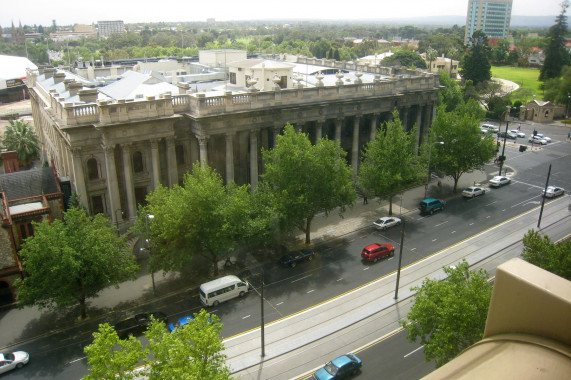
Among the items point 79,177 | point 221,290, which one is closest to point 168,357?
point 221,290

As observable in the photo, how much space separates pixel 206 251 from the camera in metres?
43.8

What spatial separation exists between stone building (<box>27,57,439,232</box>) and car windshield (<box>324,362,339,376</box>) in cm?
2399

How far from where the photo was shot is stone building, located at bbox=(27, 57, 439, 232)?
46594 mm

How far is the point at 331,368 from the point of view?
3108 centimetres

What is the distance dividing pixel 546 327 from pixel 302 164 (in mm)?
43759

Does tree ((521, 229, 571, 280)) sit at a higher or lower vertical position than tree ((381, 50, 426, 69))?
lower

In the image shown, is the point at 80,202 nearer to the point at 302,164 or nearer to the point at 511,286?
the point at 302,164

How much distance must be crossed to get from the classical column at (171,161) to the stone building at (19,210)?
11.0 meters

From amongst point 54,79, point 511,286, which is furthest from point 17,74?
point 511,286

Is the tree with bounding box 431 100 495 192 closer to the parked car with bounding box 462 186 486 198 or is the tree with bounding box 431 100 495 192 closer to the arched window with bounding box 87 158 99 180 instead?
the parked car with bounding box 462 186 486 198

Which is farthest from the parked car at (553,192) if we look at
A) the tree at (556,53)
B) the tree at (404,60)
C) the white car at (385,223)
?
the tree at (404,60)

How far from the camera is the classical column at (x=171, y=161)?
165 feet

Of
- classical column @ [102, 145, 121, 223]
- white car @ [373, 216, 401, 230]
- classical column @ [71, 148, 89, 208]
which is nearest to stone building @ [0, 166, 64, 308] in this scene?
classical column @ [71, 148, 89, 208]

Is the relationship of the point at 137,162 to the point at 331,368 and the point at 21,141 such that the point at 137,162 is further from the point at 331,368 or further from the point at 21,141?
the point at 331,368
